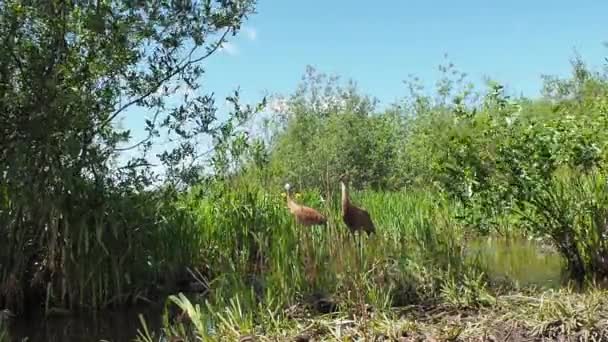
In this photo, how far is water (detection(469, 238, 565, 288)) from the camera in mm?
7728

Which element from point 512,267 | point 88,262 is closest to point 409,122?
point 512,267

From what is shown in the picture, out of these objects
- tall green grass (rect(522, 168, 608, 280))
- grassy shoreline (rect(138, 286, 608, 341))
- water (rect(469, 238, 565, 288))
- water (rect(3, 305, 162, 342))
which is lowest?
water (rect(3, 305, 162, 342))

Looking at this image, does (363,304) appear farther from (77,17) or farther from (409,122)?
(409,122)

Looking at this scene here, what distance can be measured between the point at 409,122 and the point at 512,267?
55.3 feet

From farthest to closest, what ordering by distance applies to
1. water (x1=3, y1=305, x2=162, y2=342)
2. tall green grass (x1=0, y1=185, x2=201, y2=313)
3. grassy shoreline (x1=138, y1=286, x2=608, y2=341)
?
tall green grass (x1=0, y1=185, x2=201, y2=313), water (x1=3, y1=305, x2=162, y2=342), grassy shoreline (x1=138, y1=286, x2=608, y2=341)

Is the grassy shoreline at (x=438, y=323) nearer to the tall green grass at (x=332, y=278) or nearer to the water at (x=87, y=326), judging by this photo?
the tall green grass at (x=332, y=278)

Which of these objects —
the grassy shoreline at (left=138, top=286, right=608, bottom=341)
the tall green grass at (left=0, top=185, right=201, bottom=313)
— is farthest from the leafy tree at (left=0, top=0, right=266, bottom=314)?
the grassy shoreline at (left=138, top=286, right=608, bottom=341)

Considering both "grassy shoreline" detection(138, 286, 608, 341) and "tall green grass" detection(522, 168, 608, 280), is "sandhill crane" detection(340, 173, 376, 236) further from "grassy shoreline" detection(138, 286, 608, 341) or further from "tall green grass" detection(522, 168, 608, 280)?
"grassy shoreline" detection(138, 286, 608, 341)

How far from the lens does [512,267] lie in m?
9.10

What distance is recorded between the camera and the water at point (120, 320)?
7.43 metres

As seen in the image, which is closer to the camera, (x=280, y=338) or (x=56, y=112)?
(x=280, y=338)

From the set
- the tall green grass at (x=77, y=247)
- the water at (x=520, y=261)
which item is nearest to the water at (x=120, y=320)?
the water at (x=520, y=261)

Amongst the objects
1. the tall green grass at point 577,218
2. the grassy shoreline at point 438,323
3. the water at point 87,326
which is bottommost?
the water at point 87,326

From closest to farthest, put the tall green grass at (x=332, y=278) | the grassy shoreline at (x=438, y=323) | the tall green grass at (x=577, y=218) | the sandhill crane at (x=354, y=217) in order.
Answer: the grassy shoreline at (x=438, y=323) < the tall green grass at (x=332, y=278) < the tall green grass at (x=577, y=218) < the sandhill crane at (x=354, y=217)
